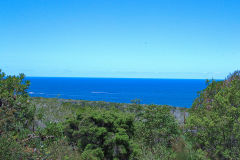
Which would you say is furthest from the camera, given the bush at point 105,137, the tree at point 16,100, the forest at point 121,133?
the tree at point 16,100

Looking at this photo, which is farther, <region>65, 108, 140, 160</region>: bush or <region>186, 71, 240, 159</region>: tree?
<region>65, 108, 140, 160</region>: bush

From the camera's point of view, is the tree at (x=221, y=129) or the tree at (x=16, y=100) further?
the tree at (x=16, y=100)

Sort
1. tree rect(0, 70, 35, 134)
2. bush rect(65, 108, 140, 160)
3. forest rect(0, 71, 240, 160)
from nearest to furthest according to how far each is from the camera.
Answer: forest rect(0, 71, 240, 160) < bush rect(65, 108, 140, 160) < tree rect(0, 70, 35, 134)

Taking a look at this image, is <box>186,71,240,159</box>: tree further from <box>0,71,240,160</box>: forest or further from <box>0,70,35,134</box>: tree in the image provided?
<box>0,70,35,134</box>: tree

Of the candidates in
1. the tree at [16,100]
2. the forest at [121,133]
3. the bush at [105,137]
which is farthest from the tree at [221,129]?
the tree at [16,100]

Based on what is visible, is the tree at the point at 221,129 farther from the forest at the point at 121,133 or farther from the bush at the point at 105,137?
the bush at the point at 105,137

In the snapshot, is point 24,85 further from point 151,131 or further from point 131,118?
point 151,131

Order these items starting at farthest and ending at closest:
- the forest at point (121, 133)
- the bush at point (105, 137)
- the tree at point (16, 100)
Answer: the tree at point (16, 100)
the bush at point (105, 137)
the forest at point (121, 133)

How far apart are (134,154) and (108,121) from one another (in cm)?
160

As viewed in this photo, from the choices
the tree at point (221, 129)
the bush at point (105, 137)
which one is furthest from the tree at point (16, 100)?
the tree at point (221, 129)

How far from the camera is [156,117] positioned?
31.5 ft

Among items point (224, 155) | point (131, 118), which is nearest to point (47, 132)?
point (131, 118)

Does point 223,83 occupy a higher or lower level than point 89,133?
higher

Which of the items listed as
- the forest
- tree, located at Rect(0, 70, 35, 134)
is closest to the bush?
the forest
